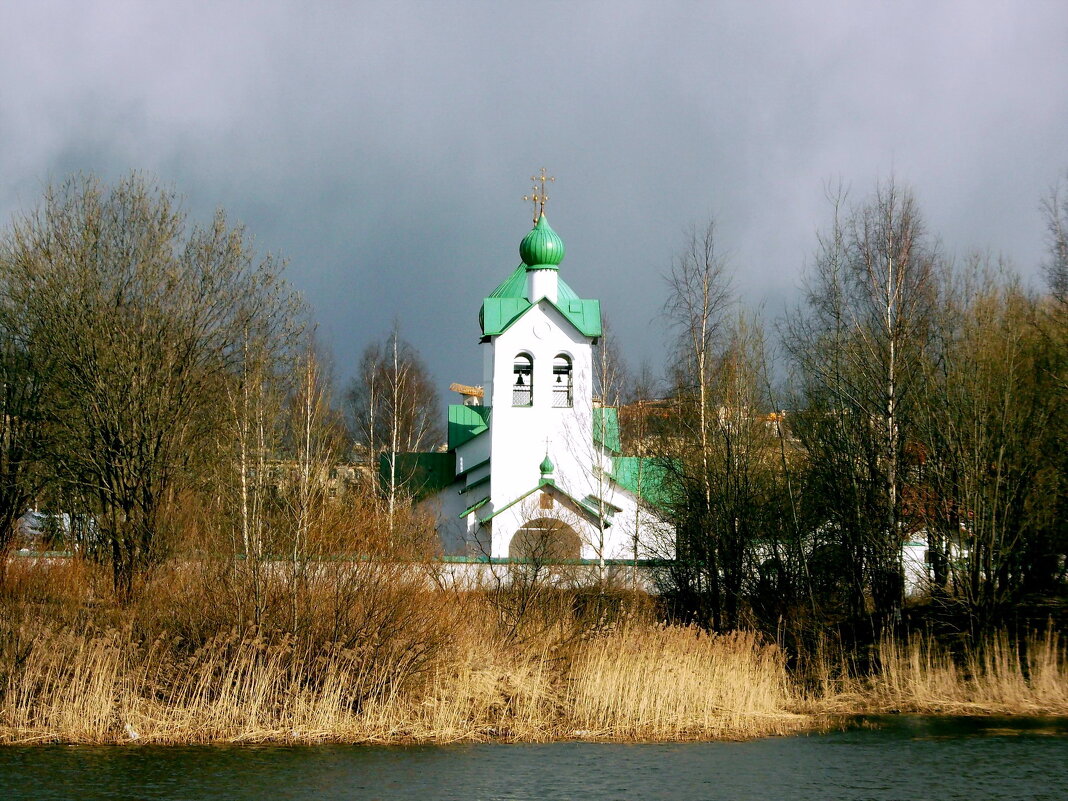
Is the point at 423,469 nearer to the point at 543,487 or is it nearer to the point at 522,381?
the point at 522,381

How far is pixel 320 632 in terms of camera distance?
54.5 ft

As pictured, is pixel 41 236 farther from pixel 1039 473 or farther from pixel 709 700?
pixel 1039 473

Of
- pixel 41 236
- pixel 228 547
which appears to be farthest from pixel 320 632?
pixel 41 236

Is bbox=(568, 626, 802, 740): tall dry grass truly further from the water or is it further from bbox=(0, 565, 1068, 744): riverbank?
the water

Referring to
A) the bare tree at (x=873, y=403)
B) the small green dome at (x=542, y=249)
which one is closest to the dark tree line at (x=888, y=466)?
the bare tree at (x=873, y=403)

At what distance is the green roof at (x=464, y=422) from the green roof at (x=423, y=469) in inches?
25.4

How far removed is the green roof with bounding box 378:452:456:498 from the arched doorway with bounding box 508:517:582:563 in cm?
609

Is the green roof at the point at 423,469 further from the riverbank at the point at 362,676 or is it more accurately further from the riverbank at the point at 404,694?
the riverbank at the point at 404,694

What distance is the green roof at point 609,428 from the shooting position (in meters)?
33.1

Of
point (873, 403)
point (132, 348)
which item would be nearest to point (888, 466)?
point (873, 403)

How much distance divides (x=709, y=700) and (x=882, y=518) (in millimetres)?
7408

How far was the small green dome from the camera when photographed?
38.8 metres

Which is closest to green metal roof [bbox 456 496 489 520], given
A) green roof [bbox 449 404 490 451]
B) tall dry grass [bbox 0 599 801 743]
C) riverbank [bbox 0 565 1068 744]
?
green roof [bbox 449 404 490 451]

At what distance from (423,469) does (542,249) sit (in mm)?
8763
